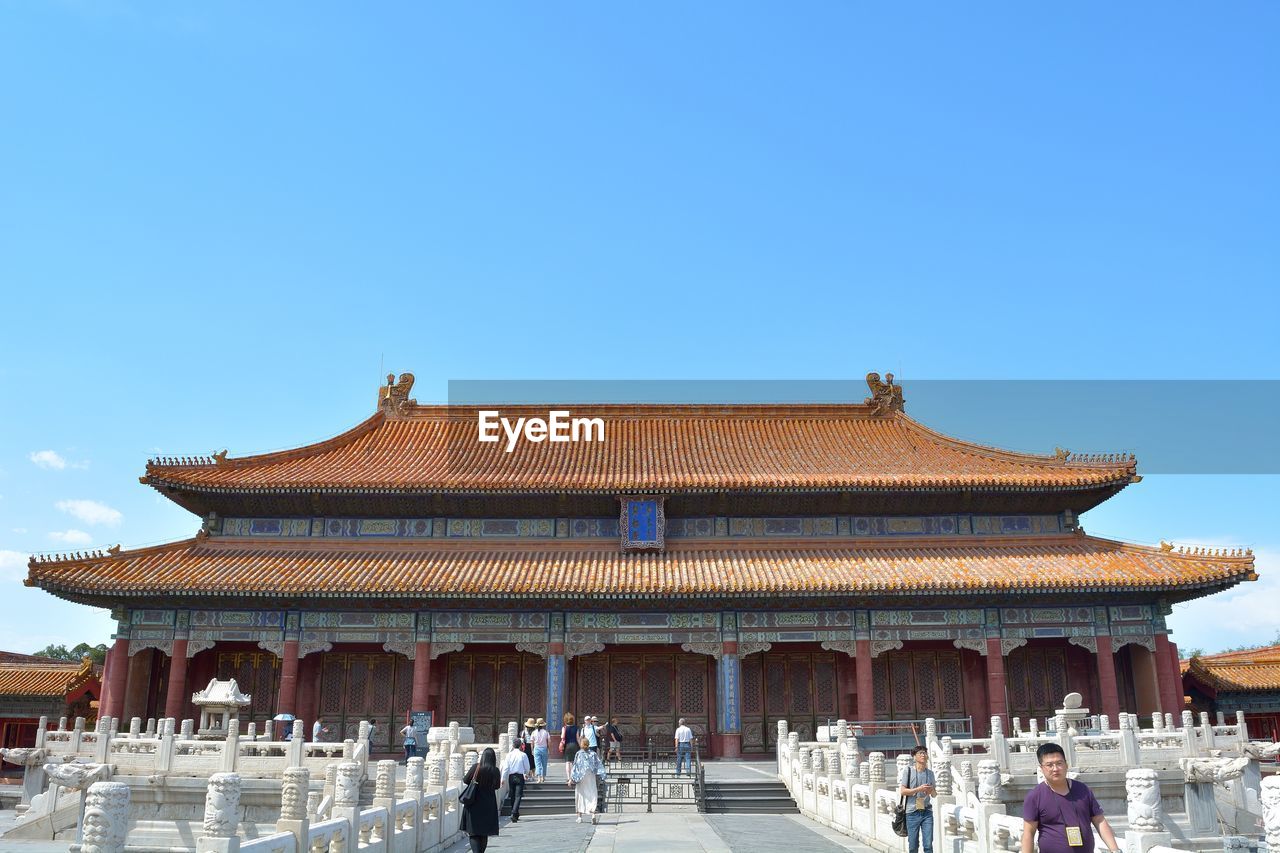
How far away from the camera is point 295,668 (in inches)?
1073

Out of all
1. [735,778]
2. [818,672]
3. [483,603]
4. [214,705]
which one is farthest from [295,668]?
[818,672]

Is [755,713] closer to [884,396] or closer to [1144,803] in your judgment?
[884,396]

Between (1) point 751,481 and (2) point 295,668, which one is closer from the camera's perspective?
(2) point 295,668

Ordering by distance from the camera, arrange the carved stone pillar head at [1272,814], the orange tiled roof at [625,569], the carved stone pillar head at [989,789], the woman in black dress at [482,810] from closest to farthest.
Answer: the carved stone pillar head at [1272,814] < the carved stone pillar head at [989,789] < the woman in black dress at [482,810] < the orange tiled roof at [625,569]

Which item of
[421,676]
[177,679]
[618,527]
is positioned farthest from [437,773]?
[618,527]

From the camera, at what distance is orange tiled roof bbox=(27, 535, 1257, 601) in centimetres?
2636

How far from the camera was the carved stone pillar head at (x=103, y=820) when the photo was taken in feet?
24.5

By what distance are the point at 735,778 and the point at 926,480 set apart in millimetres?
12161

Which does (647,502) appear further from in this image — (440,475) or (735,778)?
(735,778)

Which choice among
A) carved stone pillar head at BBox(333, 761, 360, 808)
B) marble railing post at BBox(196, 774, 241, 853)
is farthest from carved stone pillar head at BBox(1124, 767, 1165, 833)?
carved stone pillar head at BBox(333, 761, 360, 808)

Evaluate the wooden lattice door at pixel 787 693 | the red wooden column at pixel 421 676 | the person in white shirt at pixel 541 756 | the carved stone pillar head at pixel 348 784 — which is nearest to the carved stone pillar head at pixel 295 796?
the carved stone pillar head at pixel 348 784

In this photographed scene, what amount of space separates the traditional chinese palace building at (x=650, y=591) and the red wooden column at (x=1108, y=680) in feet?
0.31

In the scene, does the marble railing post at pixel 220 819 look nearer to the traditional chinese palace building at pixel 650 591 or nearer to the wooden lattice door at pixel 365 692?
the traditional chinese palace building at pixel 650 591

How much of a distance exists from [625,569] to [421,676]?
6.63 meters
